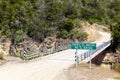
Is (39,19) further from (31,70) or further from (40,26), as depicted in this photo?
(31,70)

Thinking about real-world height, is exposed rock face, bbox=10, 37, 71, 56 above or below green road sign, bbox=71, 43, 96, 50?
below

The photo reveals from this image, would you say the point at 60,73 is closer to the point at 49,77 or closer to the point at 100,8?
the point at 49,77

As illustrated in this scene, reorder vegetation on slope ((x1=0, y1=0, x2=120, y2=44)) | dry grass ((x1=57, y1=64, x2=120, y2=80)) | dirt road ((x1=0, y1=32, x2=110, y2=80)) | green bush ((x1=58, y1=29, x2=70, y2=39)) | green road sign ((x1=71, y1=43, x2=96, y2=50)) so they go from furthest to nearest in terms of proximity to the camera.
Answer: green bush ((x1=58, y1=29, x2=70, y2=39)) → vegetation on slope ((x1=0, y1=0, x2=120, y2=44)) → green road sign ((x1=71, y1=43, x2=96, y2=50)) → dry grass ((x1=57, y1=64, x2=120, y2=80)) → dirt road ((x1=0, y1=32, x2=110, y2=80))

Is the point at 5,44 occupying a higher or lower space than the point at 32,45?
higher

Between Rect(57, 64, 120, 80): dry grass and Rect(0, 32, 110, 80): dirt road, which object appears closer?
Rect(0, 32, 110, 80): dirt road

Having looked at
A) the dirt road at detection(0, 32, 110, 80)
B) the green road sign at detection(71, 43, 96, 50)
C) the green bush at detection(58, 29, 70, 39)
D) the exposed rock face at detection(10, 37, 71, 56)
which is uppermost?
the green road sign at detection(71, 43, 96, 50)

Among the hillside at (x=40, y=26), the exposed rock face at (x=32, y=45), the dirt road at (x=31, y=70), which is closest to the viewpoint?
the dirt road at (x=31, y=70)

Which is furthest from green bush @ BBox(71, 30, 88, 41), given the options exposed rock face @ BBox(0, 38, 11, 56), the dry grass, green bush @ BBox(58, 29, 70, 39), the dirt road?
the dry grass

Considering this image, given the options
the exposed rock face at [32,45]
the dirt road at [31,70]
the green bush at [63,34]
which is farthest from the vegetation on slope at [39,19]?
the dirt road at [31,70]

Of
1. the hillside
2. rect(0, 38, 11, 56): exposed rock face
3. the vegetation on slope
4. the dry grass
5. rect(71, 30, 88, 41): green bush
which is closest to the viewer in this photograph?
the dry grass

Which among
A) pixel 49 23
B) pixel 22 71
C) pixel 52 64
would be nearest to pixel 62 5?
A: pixel 49 23

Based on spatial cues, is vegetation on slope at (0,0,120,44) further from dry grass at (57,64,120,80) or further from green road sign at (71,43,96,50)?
dry grass at (57,64,120,80)

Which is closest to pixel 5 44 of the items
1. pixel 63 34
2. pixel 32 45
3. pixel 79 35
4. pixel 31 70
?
pixel 32 45

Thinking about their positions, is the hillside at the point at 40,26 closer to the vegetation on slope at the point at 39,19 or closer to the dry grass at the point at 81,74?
the vegetation on slope at the point at 39,19
